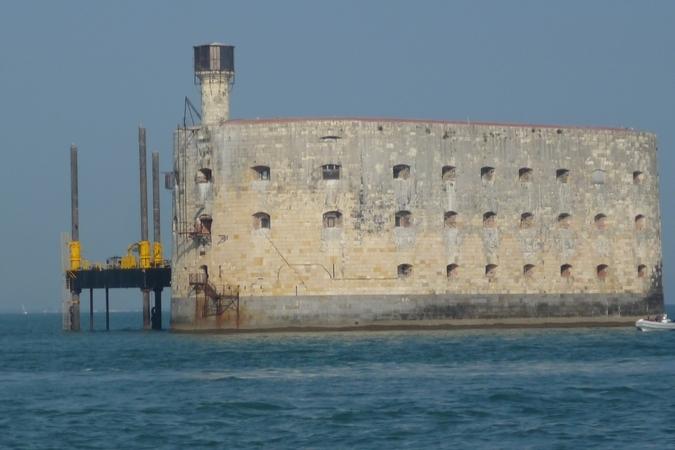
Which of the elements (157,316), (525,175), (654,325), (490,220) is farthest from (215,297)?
(654,325)

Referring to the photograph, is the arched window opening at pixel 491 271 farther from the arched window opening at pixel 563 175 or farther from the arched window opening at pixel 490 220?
the arched window opening at pixel 563 175

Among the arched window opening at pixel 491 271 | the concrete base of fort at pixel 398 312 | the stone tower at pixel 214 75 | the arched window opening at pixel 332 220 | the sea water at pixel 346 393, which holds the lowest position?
the sea water at pixel 346 393

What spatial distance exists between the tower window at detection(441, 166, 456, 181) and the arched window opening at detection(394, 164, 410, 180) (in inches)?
56.9

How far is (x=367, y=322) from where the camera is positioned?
58.7 meters

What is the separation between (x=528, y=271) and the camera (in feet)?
203

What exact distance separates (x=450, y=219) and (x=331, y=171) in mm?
4392

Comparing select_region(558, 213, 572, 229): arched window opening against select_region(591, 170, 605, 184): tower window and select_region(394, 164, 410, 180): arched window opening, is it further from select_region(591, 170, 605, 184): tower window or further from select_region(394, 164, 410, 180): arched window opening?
select_region(394, 164, 410, 180): arched window opening

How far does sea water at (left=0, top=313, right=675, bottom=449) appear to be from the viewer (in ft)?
107

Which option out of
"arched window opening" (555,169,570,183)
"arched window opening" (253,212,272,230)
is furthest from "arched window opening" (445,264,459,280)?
"arched window opening" (253,212,272,230)

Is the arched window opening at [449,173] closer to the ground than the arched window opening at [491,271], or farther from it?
farther from it

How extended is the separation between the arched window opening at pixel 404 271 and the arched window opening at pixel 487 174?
13.2 feet

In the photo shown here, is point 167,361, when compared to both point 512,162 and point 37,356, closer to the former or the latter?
point 37,356

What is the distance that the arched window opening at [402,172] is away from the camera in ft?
194

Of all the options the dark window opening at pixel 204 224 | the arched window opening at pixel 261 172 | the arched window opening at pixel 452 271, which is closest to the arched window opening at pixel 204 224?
the dark window opening at pixel 204 224
